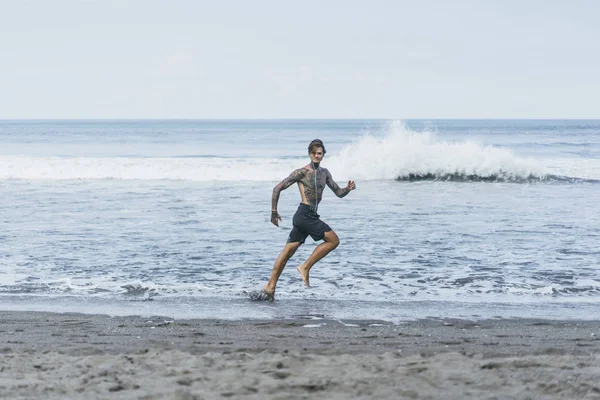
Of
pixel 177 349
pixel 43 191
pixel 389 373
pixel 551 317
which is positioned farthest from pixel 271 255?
pixel 43 191

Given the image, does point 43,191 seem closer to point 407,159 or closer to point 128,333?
point 407,159

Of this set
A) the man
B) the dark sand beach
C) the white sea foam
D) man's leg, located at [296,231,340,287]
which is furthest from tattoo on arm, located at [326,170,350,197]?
the white sea foam

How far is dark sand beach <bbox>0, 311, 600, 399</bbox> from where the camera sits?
4.57m

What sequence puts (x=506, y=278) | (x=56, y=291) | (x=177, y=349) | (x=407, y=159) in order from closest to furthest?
(x=177, y=349), (x=56, y=291), (x=506, y=278), (x=407, y=159)

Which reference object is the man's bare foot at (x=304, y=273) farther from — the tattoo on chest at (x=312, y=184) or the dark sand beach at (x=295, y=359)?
the dark sand beach at (x=295, y=359)

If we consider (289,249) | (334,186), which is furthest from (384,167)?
(289,249)

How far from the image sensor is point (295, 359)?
5.26 meters

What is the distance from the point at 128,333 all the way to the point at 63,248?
5534mm

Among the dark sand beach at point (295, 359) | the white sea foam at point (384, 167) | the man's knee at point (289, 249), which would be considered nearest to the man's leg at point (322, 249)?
the man's knee at point (289, 249)

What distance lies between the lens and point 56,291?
28.4 ft

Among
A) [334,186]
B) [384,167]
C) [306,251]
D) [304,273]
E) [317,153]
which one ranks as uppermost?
[317,153]

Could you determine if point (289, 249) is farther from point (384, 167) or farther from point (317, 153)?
point (384, 167)

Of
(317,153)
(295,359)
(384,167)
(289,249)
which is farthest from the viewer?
(384,167)

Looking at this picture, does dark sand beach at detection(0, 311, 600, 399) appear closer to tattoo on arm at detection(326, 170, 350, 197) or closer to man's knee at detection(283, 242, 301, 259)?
man's knee at detection(283, 242, 301, 259)
